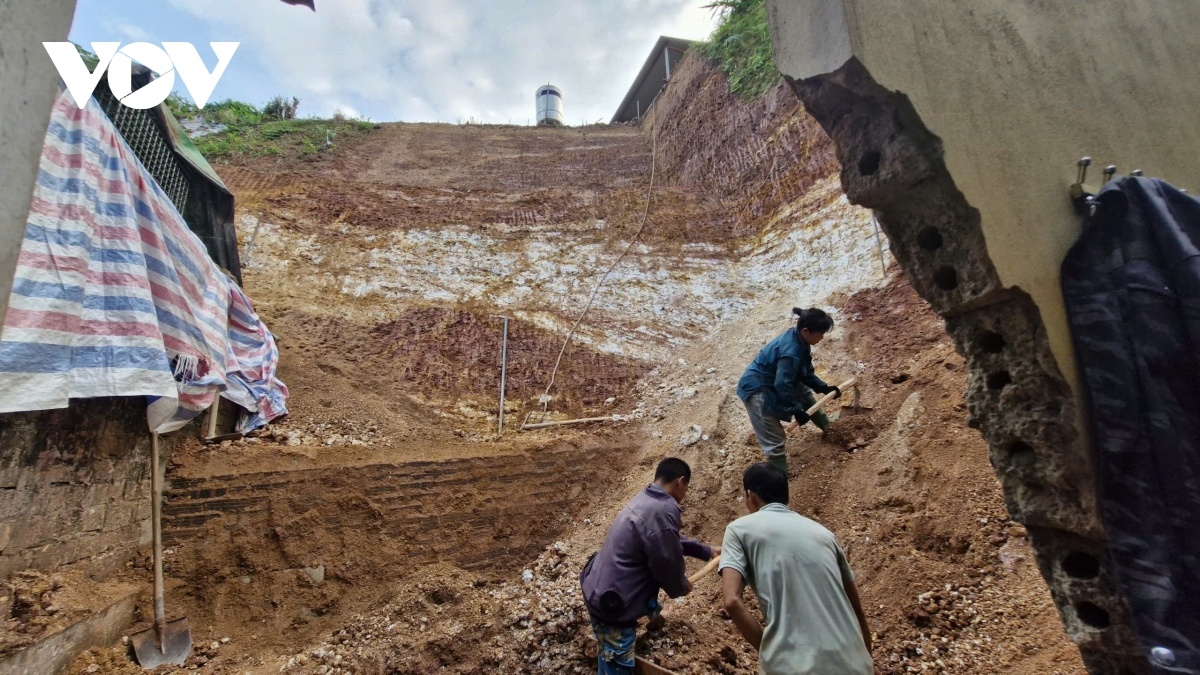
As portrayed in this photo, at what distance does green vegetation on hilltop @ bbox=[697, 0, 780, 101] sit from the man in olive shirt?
12.4 metres

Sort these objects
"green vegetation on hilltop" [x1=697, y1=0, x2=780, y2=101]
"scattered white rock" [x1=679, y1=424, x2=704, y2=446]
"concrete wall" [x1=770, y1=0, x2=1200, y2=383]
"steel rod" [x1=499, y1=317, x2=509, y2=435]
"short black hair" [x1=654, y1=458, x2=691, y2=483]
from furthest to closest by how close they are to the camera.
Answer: "green vegetation on hilltop" [x1=697, y1=0, x2=780, y2=101] → "steel rod" [x1=499, y1=317, x2=509, y2=435] → "scattered white rock" [x1=679, y1=424, x2=704, y2=446] → "short black hair" [x1=654, y1=458, x2=691, y2=483] → "concrete wall" [x1=770, y1=0, x2=1200, y2=383]

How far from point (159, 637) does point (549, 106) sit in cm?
2254

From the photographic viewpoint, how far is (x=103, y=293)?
3682 millimetres

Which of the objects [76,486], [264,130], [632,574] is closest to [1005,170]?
[632,574]

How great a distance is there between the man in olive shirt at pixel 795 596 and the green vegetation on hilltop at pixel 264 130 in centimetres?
1698

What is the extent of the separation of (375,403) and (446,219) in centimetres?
577

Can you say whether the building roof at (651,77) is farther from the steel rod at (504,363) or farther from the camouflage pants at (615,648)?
the camouflage pants at (615,648)

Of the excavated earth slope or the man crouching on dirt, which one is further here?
the excavated earth slope

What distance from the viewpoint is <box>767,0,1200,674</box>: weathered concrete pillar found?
78.8 inches

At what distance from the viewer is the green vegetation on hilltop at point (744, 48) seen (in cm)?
1290

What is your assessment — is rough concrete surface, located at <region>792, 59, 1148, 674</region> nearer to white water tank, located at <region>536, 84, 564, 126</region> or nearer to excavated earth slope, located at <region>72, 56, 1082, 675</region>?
excavated earth slope, located at <region>72, 56, 1082, 675</region>

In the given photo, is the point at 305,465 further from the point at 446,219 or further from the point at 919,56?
the point at 446,219

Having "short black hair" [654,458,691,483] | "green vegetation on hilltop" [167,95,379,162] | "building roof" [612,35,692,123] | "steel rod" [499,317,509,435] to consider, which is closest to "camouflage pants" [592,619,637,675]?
"short black hair" [654,458,691,483]

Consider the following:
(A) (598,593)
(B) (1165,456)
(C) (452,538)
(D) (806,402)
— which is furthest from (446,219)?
(B) (1165,456)
